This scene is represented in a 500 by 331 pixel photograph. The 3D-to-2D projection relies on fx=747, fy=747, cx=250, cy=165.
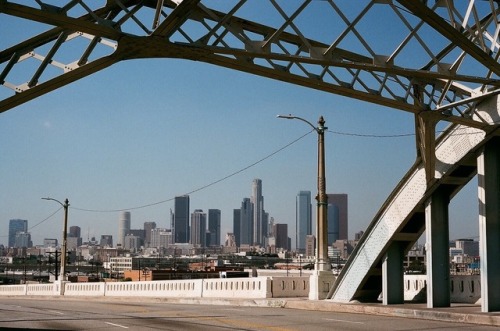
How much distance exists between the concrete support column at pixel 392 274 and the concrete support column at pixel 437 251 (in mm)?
1537

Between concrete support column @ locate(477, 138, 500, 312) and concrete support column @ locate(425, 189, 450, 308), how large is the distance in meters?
1.50

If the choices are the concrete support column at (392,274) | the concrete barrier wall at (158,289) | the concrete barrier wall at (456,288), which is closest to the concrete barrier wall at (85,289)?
the concrete barrier wall at (158,289)

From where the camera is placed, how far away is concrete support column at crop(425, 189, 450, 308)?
73.8 feet

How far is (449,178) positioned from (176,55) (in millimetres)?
10744

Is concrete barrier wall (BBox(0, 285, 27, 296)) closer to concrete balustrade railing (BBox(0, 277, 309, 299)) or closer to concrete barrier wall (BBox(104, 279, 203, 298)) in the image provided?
concrete balustrade railing (BBox(0, 277, 309, 299))

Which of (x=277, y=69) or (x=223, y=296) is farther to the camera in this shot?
(x=223, y=296)

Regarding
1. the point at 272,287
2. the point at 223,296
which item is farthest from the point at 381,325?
the point at 223,296

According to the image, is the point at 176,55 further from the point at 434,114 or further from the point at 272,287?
the point at 272,287

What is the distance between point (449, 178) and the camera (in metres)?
22.6

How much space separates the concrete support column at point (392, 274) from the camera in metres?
24.0

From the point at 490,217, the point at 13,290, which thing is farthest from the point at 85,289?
the point at 490,217

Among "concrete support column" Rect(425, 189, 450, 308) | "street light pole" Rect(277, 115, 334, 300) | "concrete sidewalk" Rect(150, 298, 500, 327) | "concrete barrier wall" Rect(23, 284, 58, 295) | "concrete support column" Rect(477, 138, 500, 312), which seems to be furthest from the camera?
"concrete barrier wall" Rect(23, 284, 58, 295)

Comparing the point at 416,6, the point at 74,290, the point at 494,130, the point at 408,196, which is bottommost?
the point at 74,290

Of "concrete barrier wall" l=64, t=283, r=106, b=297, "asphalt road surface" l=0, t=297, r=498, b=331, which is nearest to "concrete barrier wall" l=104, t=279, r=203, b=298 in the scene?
"concrete barrier wall" l=64, t=283, r=106, b=297
